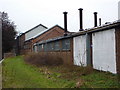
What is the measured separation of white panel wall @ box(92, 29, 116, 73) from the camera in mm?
14902

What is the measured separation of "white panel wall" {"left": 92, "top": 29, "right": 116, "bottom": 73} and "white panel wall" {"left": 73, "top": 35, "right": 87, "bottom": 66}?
1862 millimetres

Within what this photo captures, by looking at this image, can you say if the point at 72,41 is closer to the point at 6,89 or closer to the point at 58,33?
the point at 6,89

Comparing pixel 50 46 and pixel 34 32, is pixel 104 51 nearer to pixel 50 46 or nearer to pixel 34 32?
pixel 50 46

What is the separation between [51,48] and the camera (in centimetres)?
3177

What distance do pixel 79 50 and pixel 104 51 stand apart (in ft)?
17.2

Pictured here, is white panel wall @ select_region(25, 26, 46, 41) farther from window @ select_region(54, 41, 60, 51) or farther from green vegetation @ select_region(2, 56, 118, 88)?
green vegetation @ select_region(2, 56, 118, 88)

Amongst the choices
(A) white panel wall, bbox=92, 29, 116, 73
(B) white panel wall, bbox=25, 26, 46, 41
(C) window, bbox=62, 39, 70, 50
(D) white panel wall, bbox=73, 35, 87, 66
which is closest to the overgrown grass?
(A) white panel wall, bbox=92, 29, 116, 73

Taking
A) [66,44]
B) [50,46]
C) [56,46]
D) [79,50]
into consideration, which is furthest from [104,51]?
[50,46]

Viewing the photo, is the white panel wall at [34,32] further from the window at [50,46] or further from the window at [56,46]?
the window at [56,46]

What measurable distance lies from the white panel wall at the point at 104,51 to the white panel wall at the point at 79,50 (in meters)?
1.86

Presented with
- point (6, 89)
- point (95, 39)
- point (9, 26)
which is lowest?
point (6, 89)

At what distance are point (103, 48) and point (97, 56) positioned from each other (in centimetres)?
132

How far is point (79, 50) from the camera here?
69.9 ft

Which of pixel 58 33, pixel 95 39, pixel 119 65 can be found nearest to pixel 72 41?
pixel 95 39
